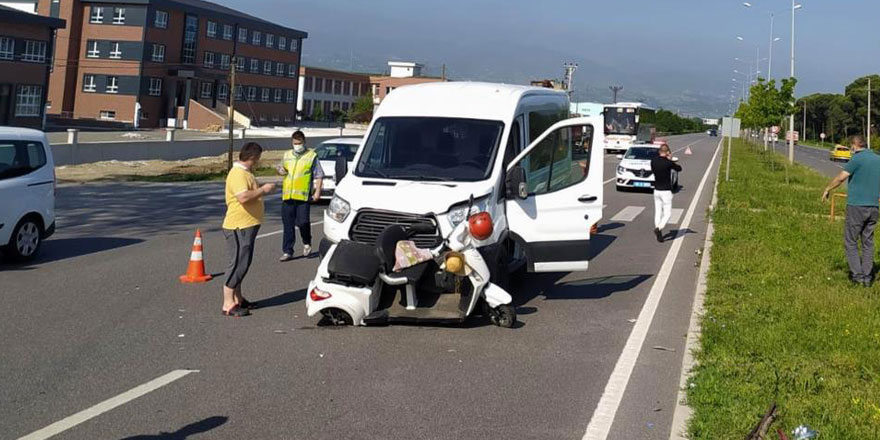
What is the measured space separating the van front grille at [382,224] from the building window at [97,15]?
73719mm

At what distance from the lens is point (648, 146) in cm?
3108

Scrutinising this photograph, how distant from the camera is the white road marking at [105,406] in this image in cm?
559

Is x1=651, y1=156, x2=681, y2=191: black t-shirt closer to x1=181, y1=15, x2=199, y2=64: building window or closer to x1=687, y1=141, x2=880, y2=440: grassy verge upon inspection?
x1=687, y1=141, x2=880, y2=440: grassy verge

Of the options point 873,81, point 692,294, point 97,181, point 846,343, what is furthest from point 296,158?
point 873,81

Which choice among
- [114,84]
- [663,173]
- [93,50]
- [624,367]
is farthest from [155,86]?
[624,367]

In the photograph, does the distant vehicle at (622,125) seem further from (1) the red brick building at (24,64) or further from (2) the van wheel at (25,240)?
(2) the van wheel at (25,240)

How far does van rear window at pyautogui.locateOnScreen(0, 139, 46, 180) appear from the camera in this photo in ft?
39.0

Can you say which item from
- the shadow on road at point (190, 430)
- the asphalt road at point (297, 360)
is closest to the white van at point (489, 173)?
the asphalt road at point (297, 360)

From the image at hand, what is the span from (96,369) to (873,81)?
412 feet

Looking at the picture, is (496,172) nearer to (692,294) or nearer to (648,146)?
(692,294)

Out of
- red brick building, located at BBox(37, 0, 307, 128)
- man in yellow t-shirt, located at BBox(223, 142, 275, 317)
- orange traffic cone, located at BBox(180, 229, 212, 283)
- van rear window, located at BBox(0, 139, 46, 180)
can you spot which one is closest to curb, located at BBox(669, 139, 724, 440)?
man in yellow t-shirt, located at BBox(223, 142, 275, 317)

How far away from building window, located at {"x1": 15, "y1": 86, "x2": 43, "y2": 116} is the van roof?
172 feet

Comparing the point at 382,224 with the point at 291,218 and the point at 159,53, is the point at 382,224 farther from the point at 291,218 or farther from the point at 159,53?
the point at 159,53

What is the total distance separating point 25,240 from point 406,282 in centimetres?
614
